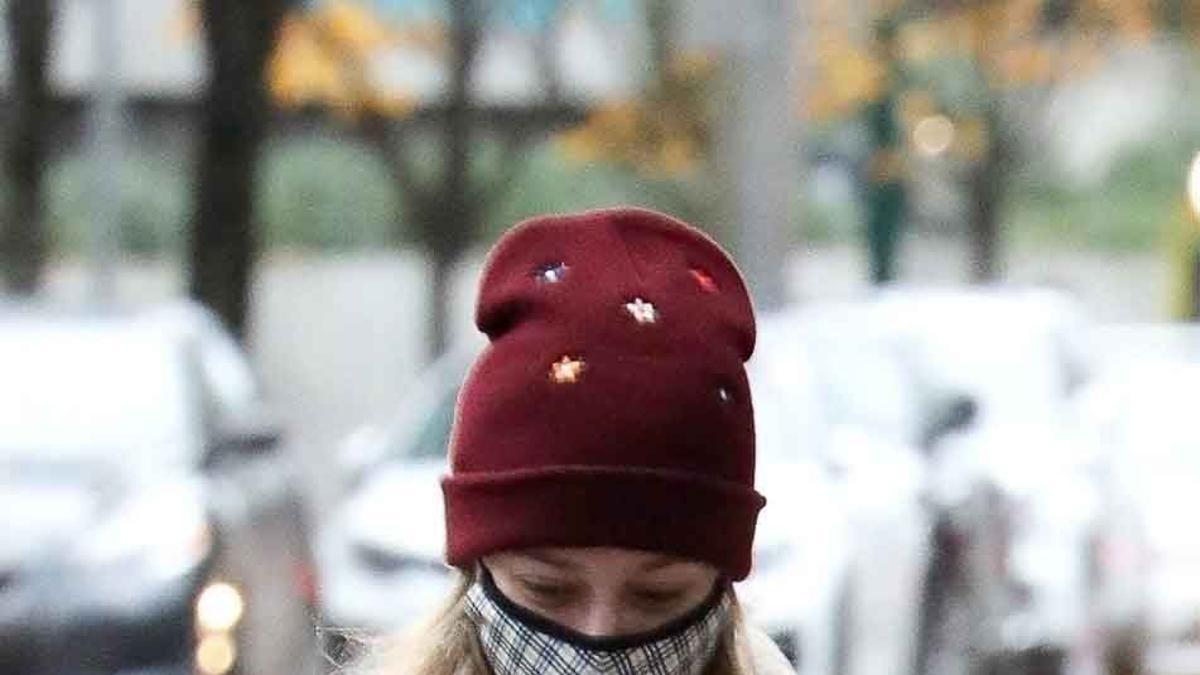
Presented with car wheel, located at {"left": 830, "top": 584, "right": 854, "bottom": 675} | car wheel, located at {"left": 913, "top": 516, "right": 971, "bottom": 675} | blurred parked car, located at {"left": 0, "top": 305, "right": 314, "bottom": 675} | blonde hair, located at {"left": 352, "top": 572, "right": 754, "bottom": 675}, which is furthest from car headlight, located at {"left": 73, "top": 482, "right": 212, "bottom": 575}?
blonde hair, located at {"left": 352, "top": 572, "right": 754, "bottom": 675}

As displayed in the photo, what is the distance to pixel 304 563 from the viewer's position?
1099 cm

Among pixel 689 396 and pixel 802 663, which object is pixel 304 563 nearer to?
pixel 802 663

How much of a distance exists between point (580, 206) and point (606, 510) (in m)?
27.0

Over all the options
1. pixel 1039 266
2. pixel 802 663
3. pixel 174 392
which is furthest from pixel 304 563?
pixel 1039 266

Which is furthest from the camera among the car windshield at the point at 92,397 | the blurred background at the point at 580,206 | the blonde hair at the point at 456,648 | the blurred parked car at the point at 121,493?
the blurred background at the point at 580,206

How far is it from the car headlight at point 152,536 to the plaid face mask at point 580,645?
6.86 metres

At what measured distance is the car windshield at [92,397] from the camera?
32.4ft

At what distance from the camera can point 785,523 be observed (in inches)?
422

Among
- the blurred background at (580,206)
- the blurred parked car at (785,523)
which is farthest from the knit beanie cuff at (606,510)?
the blurred parked car at (785,523)

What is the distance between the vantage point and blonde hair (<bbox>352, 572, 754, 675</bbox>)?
2590 mm

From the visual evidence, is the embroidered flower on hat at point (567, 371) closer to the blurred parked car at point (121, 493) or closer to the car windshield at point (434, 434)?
the blurred parked car at point (121, 493)

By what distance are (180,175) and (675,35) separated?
5736 millimetres

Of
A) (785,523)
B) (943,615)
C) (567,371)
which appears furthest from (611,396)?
(943,615)

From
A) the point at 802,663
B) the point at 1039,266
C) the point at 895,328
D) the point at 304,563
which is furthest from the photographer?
the point at 1039,266
